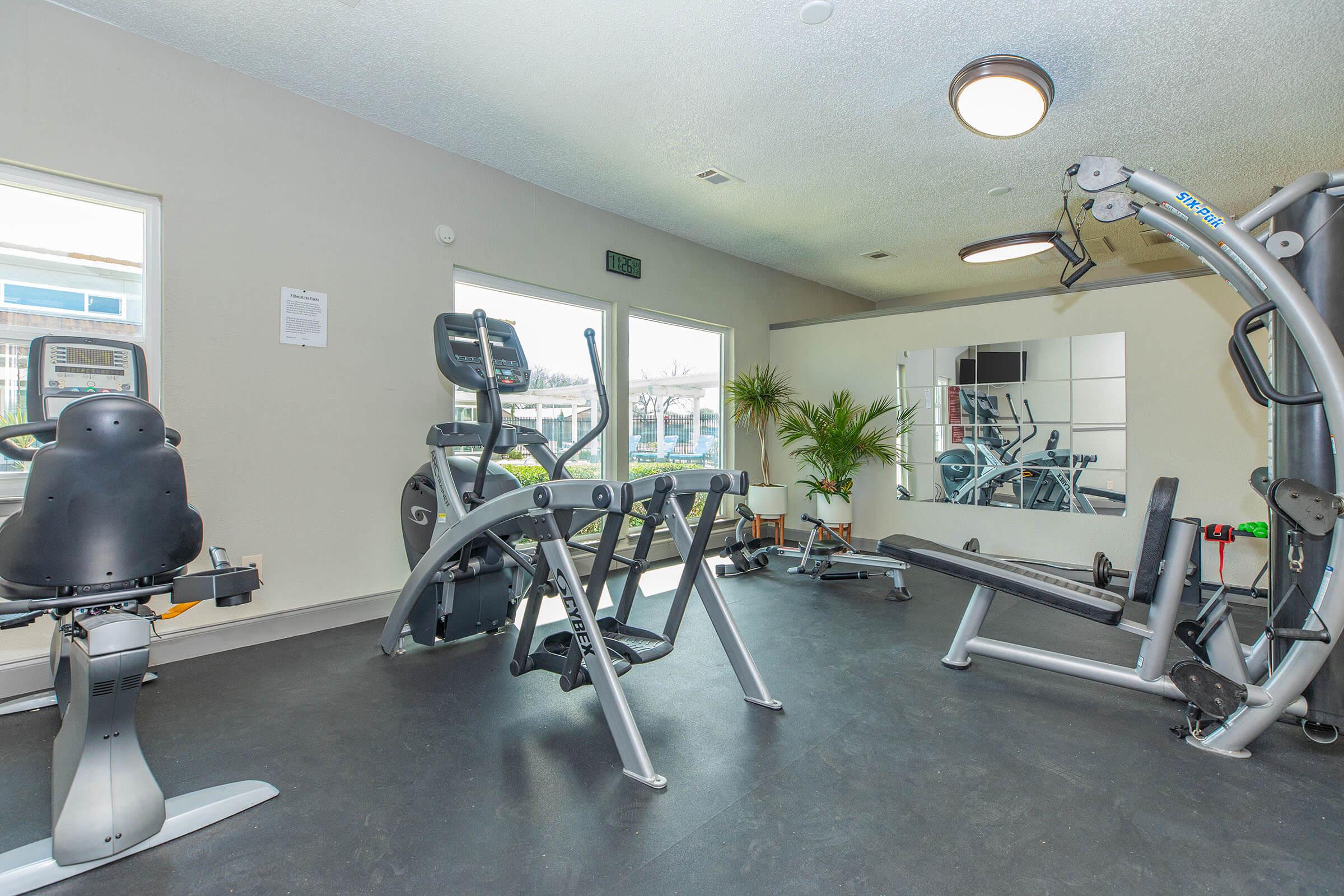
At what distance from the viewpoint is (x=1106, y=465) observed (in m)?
4.85

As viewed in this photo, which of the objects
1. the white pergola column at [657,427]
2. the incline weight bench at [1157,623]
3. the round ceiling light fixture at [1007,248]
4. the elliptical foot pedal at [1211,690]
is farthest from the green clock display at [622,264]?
the elliptical foot pedal at [1211,690]

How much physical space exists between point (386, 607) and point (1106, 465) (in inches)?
203

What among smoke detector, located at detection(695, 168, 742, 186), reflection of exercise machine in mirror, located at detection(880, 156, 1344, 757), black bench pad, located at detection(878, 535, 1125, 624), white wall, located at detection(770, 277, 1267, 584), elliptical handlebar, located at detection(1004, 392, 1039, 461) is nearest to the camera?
reflection of exercise machine in mirror, located at detection(880, 156, 1344, 757)

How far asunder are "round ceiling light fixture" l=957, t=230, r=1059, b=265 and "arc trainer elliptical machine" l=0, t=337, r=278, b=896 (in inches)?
180

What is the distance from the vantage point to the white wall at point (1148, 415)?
172 inches

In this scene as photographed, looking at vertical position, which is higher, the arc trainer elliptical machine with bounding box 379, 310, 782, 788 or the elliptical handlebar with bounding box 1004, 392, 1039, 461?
the elliptical handlebar with bounding box 1004, 392, 1039, 461

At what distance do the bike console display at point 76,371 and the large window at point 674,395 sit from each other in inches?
131

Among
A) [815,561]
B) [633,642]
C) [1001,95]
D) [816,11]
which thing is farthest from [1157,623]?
[816,11]

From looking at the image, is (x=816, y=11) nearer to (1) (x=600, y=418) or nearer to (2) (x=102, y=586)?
(1) (x=600, y=418)

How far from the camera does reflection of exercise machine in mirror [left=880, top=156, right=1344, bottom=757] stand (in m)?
2.03

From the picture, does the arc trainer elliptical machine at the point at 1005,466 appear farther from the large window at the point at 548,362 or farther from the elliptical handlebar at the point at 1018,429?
the large window at the point at 548,362

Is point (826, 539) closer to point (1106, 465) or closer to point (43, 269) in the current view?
point (1106, 465)

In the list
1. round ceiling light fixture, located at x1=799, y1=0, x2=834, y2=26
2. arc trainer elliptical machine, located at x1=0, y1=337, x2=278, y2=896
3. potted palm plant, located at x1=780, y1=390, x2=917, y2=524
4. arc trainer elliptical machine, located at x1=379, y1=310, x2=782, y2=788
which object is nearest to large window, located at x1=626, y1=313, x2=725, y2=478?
potted palm plant, located at x1=780, y1=390, x2=917, y2=524

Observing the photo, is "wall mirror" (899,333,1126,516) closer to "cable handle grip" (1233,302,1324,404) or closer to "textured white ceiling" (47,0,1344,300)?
"textured white ceiling" (47,0,1344,300)
